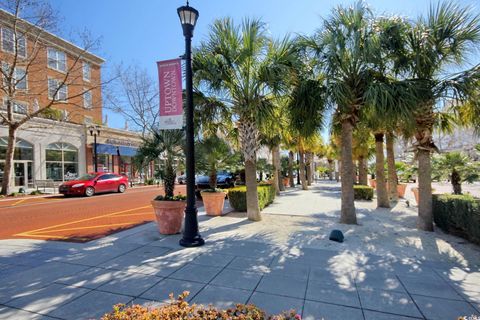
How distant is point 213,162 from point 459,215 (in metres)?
7.30

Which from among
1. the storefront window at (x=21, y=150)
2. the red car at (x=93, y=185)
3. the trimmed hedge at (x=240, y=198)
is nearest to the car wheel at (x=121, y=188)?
the red car at (x=93, y=185)

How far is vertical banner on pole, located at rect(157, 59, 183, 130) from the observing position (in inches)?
241

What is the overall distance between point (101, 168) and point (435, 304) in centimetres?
3072

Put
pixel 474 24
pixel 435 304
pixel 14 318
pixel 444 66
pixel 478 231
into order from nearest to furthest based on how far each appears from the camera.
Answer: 1. pixel 14 318
2. pixel 435 304
3. pixel 478 231
4. pixel 474 24
5. pixel 444 66

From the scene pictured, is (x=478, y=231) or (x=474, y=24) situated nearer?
(x=478, y=231)

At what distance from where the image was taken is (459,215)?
239 inches

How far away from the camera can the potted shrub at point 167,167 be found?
21.6ft

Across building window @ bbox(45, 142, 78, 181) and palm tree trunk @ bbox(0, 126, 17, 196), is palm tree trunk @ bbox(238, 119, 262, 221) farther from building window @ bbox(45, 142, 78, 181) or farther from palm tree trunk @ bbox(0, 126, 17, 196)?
building window @ bbox(45, 142, 78, 181)

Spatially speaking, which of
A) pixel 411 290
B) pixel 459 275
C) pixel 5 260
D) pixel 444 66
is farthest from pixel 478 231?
pixel 5 260

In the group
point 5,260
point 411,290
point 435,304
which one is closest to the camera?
point 435,304

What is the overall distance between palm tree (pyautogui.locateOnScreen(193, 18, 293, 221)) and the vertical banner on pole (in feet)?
3.99

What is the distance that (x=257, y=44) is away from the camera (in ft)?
24.9

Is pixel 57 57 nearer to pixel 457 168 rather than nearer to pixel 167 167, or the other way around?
pixel 167 167

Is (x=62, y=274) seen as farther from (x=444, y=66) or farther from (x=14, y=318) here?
(x=444, y=66)
